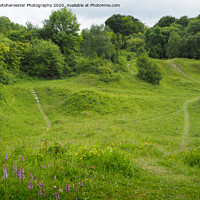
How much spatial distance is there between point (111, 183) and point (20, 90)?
21.3 metres

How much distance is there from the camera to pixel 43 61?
30.3 metres

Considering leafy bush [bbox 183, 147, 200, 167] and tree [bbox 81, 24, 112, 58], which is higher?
tree [bbox 81, 24, 112, 58]

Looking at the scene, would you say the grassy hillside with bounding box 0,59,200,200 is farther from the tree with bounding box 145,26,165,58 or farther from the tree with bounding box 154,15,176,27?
the tree with bounding box 154,15,176,27

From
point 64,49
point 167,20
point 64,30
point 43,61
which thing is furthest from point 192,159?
point 167,20

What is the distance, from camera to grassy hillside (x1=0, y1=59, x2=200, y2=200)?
2.88 m

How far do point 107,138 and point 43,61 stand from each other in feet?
82.5

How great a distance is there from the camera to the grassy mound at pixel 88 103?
678 inches

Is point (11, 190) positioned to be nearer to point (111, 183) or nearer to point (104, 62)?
point (111, 183)

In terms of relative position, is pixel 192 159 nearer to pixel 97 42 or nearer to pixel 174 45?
pixel 97 42

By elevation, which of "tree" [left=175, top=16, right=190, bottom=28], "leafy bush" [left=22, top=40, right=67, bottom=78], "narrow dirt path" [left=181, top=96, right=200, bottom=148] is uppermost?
"tree" [left=175, top=16, right=190, bottom=28]

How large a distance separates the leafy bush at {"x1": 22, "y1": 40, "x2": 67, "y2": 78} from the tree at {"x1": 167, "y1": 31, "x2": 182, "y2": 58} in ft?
107

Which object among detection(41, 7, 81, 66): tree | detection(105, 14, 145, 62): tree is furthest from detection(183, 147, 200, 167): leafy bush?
detection(105, 14, 145, 62): tree

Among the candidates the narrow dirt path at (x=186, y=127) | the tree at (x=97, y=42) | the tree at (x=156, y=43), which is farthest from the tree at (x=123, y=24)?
the narrow dirt path at (x=186, y=127)

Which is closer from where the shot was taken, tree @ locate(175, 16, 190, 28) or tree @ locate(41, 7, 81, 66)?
tree @ locate(41, 7, 81, 66)
